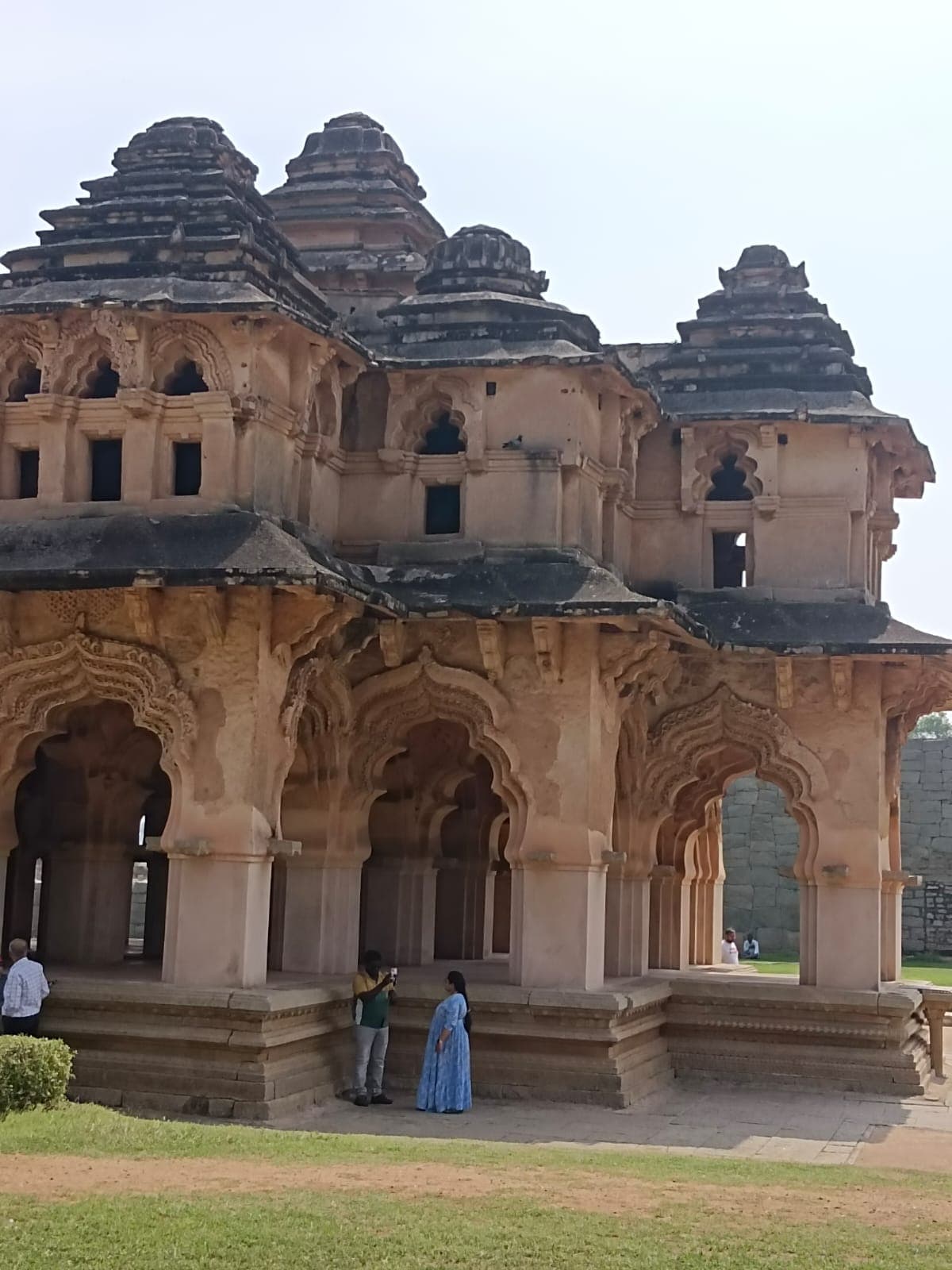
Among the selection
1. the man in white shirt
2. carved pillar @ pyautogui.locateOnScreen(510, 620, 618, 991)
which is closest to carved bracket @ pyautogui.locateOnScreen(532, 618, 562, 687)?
carved pillar @ pyautogui.locateOnScreen(510, 620, 618, 991)

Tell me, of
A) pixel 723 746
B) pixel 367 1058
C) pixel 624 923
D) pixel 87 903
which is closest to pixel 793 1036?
pixel 624 923

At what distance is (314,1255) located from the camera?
8.77 m

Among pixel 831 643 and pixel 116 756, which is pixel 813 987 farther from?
pixel 116 756

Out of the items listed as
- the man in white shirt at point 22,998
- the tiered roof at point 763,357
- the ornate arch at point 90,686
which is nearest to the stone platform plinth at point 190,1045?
the man in white shirt at point 22,998

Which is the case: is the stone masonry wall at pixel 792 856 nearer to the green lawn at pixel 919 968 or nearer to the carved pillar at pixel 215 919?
the green lawn at pixel 919 968

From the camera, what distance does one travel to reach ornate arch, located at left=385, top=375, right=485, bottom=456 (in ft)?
58.7

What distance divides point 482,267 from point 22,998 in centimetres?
925

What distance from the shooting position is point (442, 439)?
60.2 ft

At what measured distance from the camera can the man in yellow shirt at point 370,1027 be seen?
15.6 metres

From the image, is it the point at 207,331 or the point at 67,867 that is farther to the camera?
the point at 67,867

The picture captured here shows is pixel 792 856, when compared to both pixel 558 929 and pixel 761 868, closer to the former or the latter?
pixel 761 868

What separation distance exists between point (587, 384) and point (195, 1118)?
8168mm

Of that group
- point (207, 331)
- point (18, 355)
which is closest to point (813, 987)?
point (207, 331)

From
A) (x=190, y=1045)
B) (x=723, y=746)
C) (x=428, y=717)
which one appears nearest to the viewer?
(x=190, y=1045)
